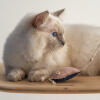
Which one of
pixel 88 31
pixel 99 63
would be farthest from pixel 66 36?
pixel 99 63

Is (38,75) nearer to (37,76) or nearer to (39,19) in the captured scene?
(37,76)

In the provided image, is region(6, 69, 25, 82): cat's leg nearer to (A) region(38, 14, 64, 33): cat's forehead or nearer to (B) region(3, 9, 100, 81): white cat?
(B) region(3, 9, 100, 81): white cat

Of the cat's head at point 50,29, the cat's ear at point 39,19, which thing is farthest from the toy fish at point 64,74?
the cat's ear at point 39,19

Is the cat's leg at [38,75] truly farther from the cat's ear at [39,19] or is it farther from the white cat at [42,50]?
the cat's ear at [39,19]

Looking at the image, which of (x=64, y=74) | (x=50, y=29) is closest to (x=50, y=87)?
(x=64, y=74)

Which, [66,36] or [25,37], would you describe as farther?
[66,36]

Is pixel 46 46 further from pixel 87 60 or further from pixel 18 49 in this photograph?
pixel 87 60
